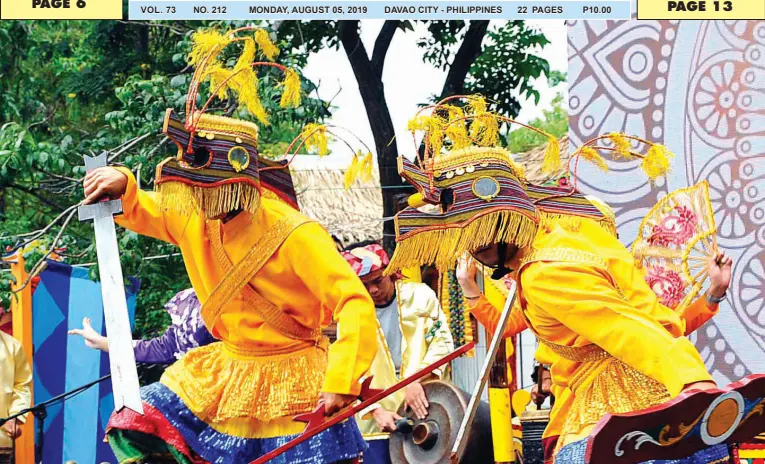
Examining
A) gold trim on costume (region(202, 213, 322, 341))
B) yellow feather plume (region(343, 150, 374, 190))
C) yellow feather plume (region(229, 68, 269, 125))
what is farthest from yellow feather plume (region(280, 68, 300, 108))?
gold trim on costume (region(202, 213, 322, 341))

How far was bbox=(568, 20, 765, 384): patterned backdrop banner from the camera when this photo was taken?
723 cm

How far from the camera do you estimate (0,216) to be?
28.7 feet

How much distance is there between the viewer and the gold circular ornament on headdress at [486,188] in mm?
4410

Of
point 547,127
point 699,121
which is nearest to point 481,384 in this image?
point 699,121

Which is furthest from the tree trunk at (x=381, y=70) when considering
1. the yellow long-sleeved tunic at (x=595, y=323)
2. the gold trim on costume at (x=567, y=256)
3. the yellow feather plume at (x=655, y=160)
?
the gold trim on costume at (x=567, y=256)

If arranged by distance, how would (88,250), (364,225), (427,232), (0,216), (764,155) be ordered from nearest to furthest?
(427,232), (764,155), (88,250), (0,216), (364,225)

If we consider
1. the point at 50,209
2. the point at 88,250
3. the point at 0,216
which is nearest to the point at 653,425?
the point at 88,250

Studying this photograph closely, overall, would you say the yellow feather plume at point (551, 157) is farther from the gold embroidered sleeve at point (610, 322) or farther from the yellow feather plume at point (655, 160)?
the gold embroidered sleeve at point (610, 322)

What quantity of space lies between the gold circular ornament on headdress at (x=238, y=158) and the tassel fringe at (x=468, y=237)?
742mm

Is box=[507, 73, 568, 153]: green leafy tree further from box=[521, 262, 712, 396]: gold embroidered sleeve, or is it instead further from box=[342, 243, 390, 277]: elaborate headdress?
box=[521, 262, 712, 396]: gold embroidered sleeve

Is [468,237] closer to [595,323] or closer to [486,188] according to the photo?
[486,188]

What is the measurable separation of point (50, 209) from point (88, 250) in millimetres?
3373

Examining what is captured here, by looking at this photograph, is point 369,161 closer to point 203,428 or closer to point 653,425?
point 203,428

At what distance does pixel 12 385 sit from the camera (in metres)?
8.13
